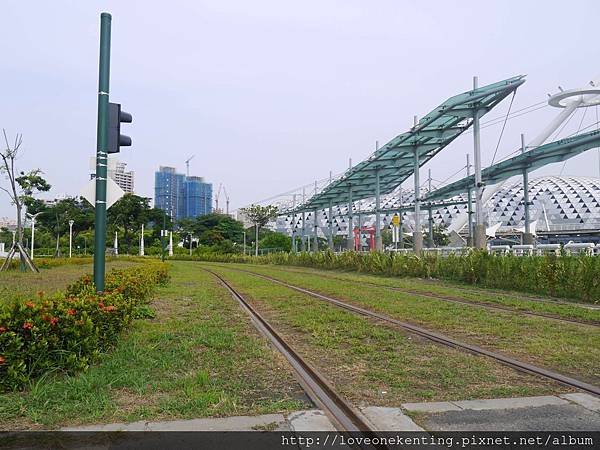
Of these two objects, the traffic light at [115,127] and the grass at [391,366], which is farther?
the traffic light at [115,127]

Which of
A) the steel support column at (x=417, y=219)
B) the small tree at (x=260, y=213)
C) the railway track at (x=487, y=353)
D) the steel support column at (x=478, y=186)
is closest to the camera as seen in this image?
the railway track at (x=487, y=353)

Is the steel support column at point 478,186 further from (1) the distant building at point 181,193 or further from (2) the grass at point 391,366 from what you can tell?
(1) the distant building at point 181,193

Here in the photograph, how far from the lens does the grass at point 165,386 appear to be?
397 centimetres

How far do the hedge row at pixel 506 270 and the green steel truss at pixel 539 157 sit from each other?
13.7m

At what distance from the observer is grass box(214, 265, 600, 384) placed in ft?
19.0

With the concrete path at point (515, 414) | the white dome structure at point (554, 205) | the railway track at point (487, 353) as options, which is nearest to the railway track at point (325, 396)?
the concrete path at point (515, 414)

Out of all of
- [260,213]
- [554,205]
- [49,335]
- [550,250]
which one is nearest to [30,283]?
[49,335]

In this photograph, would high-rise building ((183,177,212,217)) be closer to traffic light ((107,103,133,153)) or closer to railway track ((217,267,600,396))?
railway track ((217,267,600,396))

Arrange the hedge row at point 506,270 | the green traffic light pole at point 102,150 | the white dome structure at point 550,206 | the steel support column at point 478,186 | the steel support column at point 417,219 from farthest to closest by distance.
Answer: the white dome structure at point 550,206, the steel support column at point 417,219, the steel support column at point 478,186, the hedge row at point 506,270, the green traffic light pole at point 102,150

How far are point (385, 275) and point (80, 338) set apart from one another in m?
19.7

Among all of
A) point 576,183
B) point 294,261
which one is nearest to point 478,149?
point 294,261

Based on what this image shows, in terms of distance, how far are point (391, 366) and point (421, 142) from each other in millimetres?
31521

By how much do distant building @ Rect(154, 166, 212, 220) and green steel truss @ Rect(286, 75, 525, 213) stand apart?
2673 inches

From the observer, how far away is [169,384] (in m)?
4.77
